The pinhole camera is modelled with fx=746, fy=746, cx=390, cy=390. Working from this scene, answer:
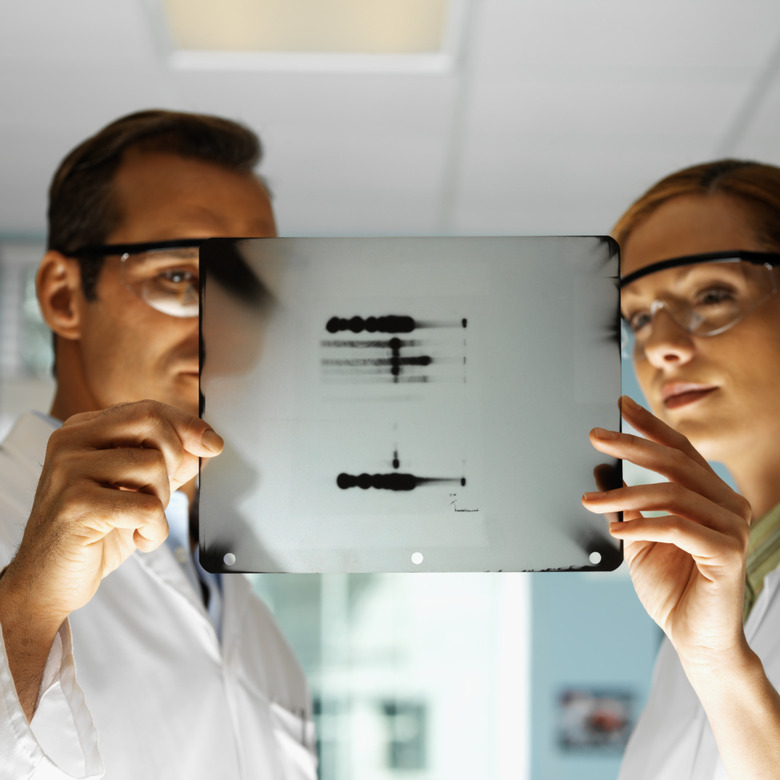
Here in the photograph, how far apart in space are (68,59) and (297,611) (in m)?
3.02

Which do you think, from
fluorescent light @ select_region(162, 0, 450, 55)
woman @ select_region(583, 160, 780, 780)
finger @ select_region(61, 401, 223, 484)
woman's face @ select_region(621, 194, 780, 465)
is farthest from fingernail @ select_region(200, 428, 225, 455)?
fluorescent light @ select_region(162, 0, 450, 55)

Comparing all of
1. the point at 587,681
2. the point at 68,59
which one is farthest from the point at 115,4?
the point at 587,681

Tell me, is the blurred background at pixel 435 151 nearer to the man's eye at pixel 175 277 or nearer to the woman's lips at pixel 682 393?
the man's eye at pixel 175 277

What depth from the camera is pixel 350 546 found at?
902 mm

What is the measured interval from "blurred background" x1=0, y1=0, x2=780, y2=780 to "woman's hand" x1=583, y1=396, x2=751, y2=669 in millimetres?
1259

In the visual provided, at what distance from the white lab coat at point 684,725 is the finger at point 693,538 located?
1.27 ft

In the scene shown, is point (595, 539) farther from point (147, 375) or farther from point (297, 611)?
point (297, 611)

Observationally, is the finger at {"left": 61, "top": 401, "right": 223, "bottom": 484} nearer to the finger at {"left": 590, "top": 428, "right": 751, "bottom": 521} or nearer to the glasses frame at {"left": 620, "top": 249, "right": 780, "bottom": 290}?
the finger at {"left": 590, "top": 428, "right": 751, "bottom": 521}

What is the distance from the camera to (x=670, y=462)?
855 millimetres

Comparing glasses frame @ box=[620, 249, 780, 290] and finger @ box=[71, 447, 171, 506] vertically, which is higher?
glasses frame @ box=[620, 249, 780, 290]

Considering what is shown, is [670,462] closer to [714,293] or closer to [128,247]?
[714,293]

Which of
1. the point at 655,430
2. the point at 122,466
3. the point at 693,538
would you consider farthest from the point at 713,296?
the point at 122,466

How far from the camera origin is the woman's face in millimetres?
1245

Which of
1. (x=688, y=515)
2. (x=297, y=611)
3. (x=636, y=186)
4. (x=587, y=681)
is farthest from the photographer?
(x=297, y=611)
